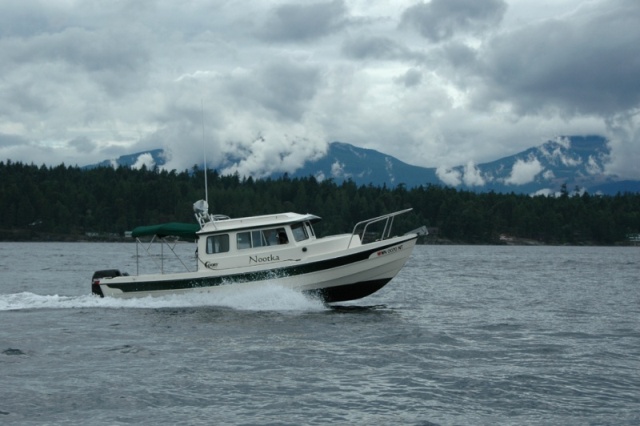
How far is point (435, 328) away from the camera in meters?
26.0

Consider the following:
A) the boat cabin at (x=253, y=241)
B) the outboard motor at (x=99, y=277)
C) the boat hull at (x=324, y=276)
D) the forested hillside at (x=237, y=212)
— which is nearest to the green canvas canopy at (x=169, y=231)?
the boat cabin at (x=253, y=241)

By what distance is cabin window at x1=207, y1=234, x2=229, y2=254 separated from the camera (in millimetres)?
29922

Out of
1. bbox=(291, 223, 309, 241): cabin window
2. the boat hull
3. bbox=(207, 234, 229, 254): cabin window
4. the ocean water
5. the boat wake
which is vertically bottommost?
the ocean water

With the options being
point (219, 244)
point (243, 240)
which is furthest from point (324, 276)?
point (219, 244)

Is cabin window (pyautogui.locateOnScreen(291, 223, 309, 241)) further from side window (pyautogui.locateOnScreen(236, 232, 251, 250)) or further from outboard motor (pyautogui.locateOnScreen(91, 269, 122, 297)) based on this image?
outboard motor (pyautogui.locateOnScreen(91, 269, 122, 297))

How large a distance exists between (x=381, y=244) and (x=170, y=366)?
11762 mm

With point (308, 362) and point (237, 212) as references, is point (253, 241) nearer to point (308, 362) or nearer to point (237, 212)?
point (308, 362)

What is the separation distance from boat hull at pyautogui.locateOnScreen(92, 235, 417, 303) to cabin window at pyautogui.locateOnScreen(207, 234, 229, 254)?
2.95 ft

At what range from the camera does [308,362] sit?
19516mm

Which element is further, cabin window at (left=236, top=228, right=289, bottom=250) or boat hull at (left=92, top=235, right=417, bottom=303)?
cabin window at (left=236, top=228, right=289, bottom=250)

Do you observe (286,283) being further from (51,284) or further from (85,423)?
(51,284)

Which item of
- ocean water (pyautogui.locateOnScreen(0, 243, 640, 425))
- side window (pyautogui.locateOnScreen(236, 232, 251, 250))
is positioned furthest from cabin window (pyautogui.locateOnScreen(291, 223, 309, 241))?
ocean water (pyautogui.locateOnScreen(0, 243, 640, 425))

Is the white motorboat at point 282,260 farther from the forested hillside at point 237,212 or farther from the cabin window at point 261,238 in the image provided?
the forested hillside at point 237,212

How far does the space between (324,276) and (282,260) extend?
1.70 meters
